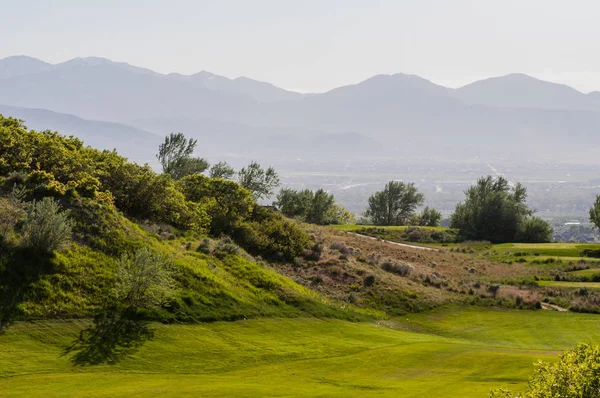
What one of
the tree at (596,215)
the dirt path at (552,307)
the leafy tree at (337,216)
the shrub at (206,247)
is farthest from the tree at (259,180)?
the dirt path at (552,307)

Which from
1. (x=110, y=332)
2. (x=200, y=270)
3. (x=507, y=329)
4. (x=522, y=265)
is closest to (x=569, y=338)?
(x=507, y=329)

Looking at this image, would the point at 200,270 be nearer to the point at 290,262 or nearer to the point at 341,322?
the point at 341,322

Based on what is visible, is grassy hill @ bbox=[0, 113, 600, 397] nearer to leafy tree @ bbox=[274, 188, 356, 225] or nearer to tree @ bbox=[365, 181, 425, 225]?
leafy tree @ bbox=[274, 188, 356, 225]

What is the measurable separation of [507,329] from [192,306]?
1884 cm

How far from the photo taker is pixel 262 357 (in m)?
22.4

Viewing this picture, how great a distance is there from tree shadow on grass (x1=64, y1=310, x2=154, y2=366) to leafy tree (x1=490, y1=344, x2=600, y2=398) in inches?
540

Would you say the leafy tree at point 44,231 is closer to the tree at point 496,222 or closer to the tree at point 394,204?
the tree at point 496,222

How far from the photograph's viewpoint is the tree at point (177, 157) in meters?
98.0

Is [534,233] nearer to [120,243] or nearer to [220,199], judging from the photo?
[220,199]

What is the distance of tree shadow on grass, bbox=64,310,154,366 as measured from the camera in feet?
65.5

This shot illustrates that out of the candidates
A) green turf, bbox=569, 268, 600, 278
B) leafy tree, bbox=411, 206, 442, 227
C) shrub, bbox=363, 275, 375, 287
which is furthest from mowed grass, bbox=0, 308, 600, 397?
leafy tree, bbox=411, 206, 442, 227

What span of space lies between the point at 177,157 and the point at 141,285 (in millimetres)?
78872

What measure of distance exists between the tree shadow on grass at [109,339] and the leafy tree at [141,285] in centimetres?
81

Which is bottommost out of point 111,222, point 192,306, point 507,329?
point 507,329
